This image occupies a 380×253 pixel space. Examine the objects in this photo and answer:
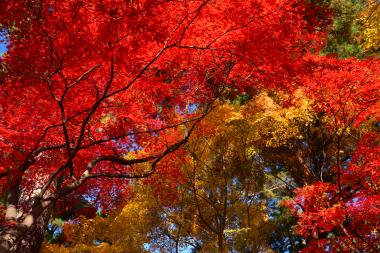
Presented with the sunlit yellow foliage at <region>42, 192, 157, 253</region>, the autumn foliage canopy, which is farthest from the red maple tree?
the sunlit yellow foliage at <region>42, 192, 157, 253</region>

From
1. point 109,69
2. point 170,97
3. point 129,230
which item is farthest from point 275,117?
point 129,230

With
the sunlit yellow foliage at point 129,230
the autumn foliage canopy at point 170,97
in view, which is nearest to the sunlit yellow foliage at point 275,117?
the autumn foliage canopy at point 170,97

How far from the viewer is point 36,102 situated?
30.1ft

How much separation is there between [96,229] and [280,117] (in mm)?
9884

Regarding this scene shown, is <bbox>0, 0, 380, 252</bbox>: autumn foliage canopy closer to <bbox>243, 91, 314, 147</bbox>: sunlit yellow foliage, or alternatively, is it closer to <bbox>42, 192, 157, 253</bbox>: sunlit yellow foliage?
<bbox>243, 91, 314, 147</bbox>: sunlit yellow foliage

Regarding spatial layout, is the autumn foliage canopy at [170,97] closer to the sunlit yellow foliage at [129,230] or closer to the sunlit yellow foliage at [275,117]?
the sunlit yellow foliage at [275,117]

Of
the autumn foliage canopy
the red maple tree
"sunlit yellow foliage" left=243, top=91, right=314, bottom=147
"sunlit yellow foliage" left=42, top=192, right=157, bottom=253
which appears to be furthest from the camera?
"sunlit yellow foliage" left=42, top=192, right=157, bottom=253

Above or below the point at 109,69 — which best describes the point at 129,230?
below

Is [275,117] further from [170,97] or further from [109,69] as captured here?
[109,69]

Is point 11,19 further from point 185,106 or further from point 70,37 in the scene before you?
point 185,106

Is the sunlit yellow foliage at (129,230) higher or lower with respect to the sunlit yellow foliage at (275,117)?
lower

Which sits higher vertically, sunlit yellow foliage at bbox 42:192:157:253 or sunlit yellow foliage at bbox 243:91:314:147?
sunlit yellow foliage at bbox 243:91:314:147

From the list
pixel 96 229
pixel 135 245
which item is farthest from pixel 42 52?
pixel 96 229

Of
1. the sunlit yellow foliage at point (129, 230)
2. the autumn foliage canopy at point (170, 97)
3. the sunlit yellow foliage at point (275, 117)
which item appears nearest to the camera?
the autumn foliage canopy at point (170, 97)
